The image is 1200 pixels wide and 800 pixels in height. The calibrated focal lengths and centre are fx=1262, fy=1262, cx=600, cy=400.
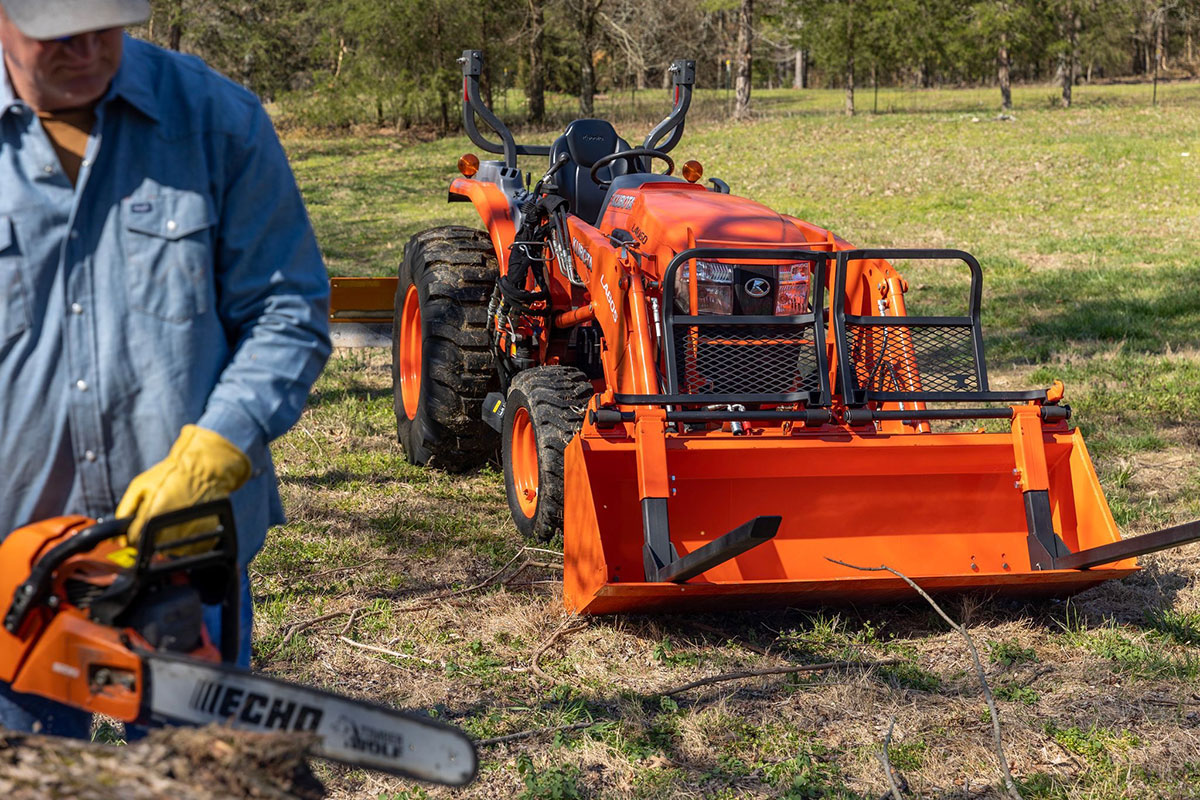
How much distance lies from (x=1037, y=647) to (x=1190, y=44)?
245ft

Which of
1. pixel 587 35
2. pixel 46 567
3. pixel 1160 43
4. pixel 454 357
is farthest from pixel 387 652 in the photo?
pixel 1160 43

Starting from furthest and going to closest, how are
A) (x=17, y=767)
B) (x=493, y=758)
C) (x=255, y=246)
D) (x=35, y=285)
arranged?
(x=493, y=758) < (x=255, y=246) < (x=35, y=285) < (x=17, y=767)

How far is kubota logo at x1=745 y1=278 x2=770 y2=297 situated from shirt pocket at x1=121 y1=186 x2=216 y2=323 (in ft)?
10.3

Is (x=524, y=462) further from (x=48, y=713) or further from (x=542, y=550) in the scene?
(x=48, y=713)

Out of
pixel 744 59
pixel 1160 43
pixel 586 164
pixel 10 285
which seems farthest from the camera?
pixel 1160 43

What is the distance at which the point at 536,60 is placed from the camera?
3225cm

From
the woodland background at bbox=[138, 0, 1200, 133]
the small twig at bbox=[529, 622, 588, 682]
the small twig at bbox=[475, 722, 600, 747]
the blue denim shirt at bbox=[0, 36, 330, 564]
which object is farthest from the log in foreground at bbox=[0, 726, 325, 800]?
the woodland background at bbox=[138, 0, 1200, 133]

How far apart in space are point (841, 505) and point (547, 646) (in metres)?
1.24

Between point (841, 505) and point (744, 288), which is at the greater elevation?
point (744, 288)

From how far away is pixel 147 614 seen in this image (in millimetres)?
1864

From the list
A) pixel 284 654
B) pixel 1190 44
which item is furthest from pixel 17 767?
pixel 1190 44

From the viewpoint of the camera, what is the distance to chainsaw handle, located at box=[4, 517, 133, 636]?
71.8 inches

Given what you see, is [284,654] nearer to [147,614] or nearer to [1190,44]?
[147,614]

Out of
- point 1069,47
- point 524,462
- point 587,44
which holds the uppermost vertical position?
point 587,44
